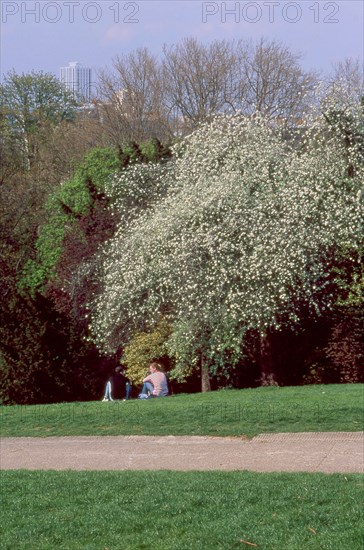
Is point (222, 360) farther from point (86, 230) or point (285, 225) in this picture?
point (86, 230)

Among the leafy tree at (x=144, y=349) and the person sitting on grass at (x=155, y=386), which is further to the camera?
the leafy tree at (x=144, y=349)

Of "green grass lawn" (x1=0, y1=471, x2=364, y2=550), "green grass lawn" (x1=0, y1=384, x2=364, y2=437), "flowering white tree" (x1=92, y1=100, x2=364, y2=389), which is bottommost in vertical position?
"green grass lawn" (x1=0, y1=471, x2=364, y2=550)

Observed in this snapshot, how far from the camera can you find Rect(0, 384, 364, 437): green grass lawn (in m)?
12.9

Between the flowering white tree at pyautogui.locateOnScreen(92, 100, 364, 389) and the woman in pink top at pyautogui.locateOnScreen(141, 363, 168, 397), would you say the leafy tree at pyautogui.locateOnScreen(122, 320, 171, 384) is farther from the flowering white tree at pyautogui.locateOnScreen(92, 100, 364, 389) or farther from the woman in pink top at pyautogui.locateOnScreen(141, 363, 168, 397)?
the woman in pink top at pyautogui.locateOnScreen(141, 363, 168, 397)

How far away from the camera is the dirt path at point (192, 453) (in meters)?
10.4

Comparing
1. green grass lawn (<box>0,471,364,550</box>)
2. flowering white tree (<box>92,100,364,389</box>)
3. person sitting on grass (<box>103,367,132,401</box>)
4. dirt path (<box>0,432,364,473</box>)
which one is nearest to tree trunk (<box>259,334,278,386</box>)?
flowering white tree (<box>92,100,364,389</box>)

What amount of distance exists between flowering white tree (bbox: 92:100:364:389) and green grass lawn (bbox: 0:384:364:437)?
14.8ft

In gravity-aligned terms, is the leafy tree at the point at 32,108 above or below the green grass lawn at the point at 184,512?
above

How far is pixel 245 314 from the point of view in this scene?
1952 centimetres

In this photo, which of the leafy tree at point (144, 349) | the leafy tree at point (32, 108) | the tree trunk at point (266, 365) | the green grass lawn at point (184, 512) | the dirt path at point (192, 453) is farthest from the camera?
the leafy tree at point (32, 108)

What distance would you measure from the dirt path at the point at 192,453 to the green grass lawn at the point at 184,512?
1094 millimetres

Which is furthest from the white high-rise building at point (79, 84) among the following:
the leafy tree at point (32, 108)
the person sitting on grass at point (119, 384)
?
the person sitting on grass at point (119, 384)

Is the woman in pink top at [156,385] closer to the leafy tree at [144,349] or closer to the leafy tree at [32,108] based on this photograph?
the leafy tree at [144,349]

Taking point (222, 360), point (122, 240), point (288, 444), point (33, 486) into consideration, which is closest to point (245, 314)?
point (222, 360)
